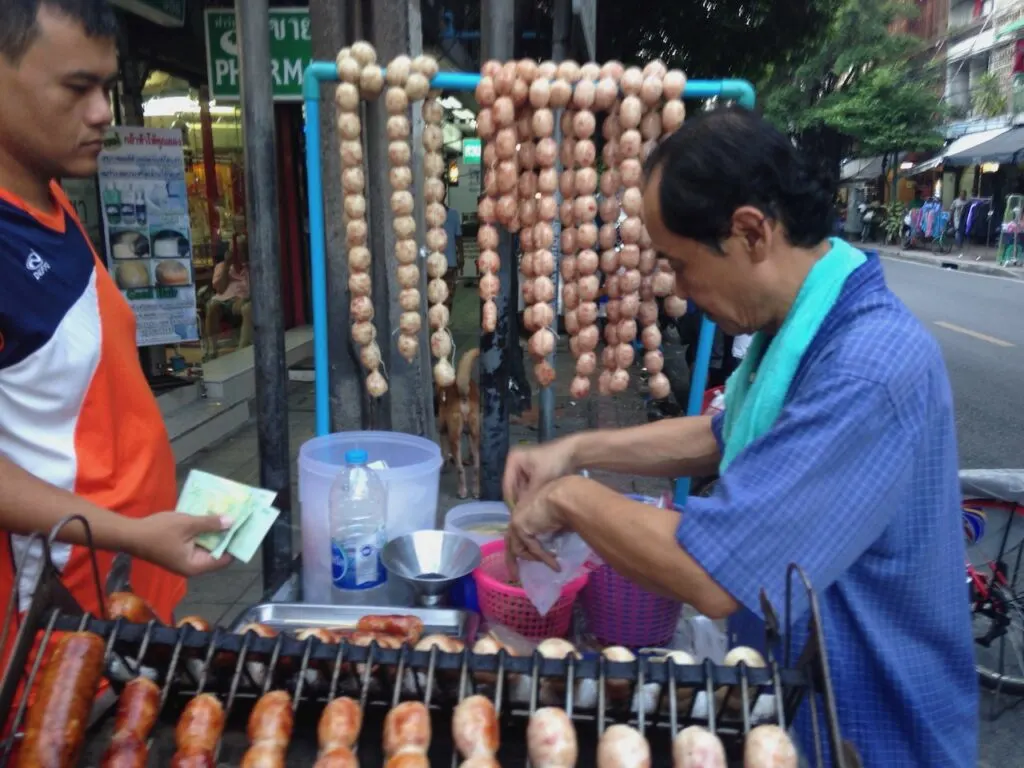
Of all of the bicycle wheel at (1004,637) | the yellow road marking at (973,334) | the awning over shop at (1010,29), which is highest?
the awning over shop at (1010,29)

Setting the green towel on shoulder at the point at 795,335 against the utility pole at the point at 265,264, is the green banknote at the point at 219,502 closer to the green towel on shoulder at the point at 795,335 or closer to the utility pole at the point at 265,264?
the utility pole at the point at 265,264

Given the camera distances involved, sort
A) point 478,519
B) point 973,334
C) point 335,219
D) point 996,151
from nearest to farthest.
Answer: point 478,519
point 335,219
point 973,334
point 996,151

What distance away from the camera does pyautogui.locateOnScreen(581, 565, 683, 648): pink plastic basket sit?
Result: 186 centimetres

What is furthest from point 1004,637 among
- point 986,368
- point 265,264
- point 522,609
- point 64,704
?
point 986,368

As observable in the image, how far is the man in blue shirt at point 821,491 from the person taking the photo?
1.17 meters

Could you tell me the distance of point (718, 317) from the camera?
149 cm

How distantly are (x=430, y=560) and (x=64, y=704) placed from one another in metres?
1.10

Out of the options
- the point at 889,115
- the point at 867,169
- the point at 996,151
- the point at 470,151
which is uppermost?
the point at 889,115

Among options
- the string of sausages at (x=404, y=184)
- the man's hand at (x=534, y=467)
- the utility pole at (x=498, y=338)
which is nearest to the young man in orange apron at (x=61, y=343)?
the man's hand at (x=534, y=467)

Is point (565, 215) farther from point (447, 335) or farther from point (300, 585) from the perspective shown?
point (300, 585)

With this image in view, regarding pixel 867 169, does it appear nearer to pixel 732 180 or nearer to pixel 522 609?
pixel 522 609

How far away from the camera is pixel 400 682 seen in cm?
125

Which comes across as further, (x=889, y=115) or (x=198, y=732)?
(x=889, y=115)

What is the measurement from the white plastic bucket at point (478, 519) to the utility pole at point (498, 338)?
563mm
